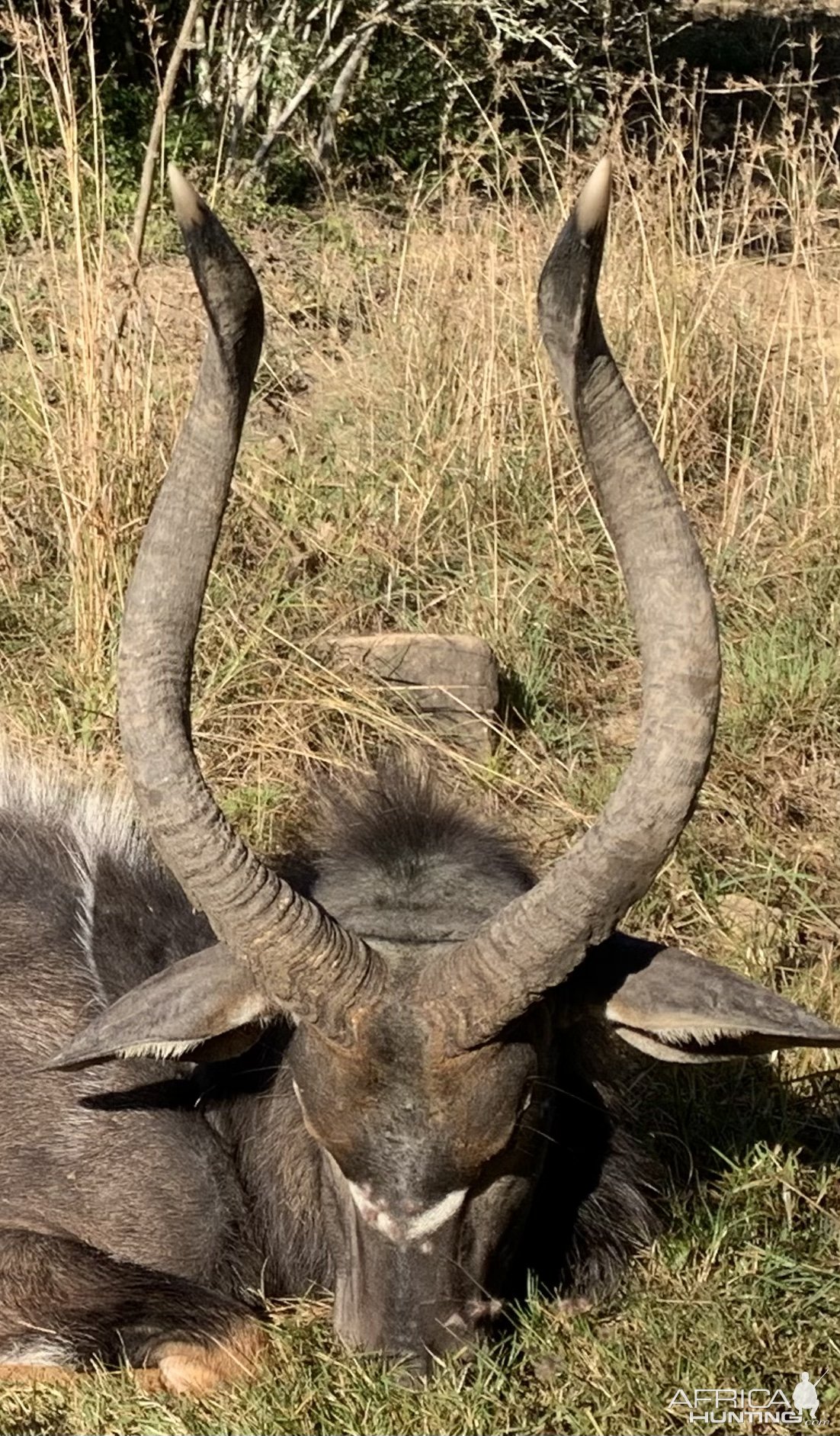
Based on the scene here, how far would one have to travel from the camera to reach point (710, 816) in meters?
6.17

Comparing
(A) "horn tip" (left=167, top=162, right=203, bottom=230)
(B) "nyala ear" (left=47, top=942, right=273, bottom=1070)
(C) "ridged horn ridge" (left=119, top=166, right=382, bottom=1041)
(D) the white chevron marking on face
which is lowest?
(D) the white chevron marking on face

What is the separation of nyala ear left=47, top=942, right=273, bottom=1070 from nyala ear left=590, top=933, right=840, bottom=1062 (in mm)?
756

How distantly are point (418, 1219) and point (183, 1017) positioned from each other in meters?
0.64

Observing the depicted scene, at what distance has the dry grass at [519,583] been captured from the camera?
13.8 feet

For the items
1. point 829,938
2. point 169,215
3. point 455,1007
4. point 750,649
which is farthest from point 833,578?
point 169,215

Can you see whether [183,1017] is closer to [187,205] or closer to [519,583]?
[187,205]

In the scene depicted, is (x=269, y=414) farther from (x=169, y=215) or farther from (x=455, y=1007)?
(x=455, y=1007)

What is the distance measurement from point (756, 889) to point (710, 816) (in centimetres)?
41

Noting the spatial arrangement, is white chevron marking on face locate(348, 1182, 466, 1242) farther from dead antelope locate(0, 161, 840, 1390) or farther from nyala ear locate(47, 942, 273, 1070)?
nyala ear locate(47, 942, 273, 1070)

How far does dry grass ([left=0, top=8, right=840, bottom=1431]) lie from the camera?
4.20m

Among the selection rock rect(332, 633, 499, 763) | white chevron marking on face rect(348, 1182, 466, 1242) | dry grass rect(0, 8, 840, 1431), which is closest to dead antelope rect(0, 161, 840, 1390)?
white chevron marking on face rect(348, 1182, 466, 1242)

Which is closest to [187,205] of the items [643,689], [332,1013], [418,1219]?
[643,689]

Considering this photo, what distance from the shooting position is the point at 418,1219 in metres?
3.67

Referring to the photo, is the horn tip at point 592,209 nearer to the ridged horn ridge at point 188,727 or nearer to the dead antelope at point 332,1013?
the dead antelope at point 332,1013
